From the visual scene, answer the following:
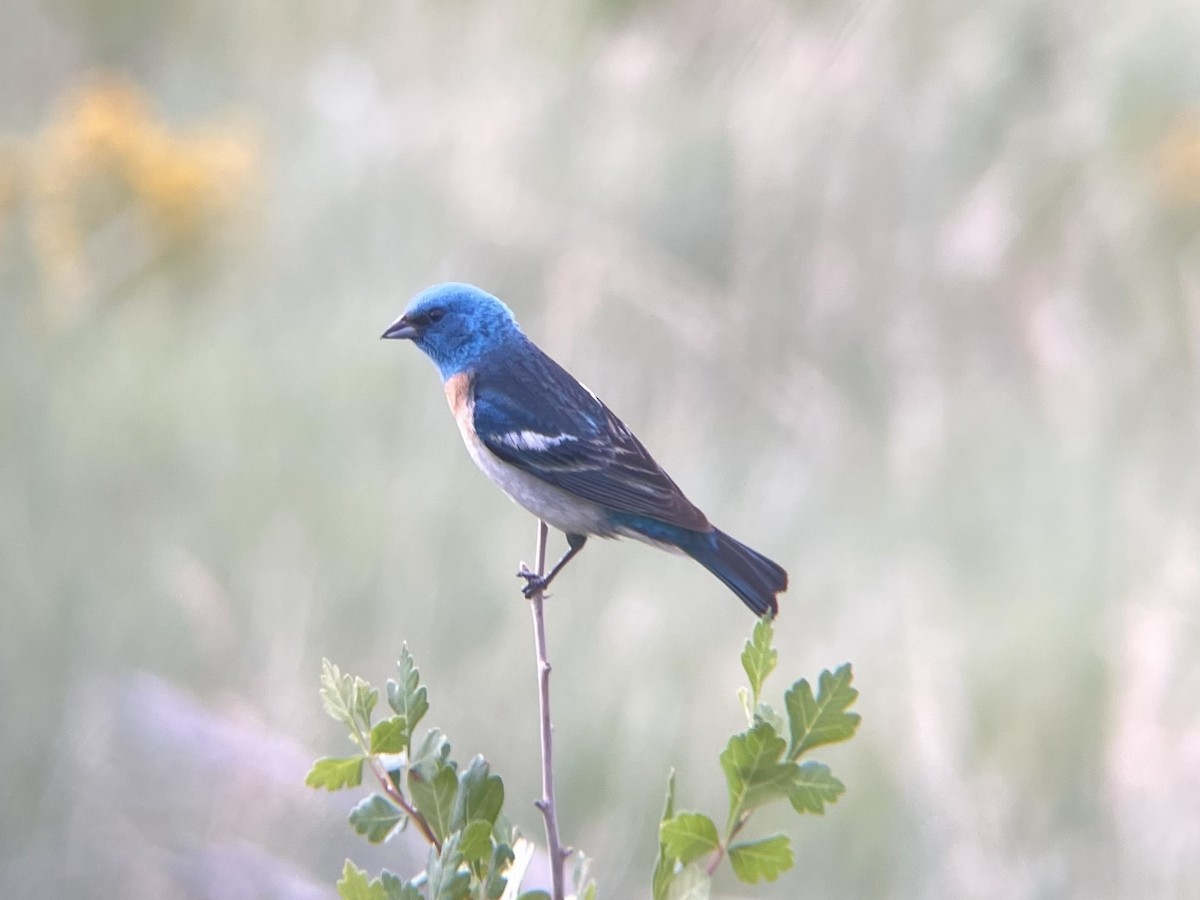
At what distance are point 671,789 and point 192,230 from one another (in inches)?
226

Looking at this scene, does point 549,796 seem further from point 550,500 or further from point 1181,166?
point 1181,166

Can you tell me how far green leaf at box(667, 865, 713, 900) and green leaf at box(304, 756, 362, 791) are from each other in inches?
9.2

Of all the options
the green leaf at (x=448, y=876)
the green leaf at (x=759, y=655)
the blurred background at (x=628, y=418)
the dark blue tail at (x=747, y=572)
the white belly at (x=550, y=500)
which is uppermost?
the blurred background at (x=628, y=418)

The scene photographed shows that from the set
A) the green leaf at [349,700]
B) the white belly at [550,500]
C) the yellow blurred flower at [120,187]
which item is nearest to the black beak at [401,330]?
the white belly at [550,500]

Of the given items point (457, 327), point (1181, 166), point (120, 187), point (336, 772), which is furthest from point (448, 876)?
point (1181, 166)

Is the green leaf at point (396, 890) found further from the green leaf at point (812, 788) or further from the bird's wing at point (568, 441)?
the bird's wing at point (568, 441)

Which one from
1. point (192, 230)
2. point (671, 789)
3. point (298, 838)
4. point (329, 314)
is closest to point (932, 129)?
point (329, 314)

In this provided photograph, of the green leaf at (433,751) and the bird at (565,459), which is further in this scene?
the bird at (565,459)

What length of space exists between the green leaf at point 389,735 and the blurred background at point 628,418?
227 cm


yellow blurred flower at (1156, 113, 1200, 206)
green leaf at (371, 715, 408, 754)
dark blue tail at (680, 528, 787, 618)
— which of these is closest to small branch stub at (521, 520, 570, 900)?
green leaf at (371, 715, 408, 754)

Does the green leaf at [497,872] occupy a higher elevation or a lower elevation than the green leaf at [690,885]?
lower

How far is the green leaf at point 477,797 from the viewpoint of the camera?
1.14m

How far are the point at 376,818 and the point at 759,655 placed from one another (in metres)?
0.30

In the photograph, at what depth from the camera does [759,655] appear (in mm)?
1096
